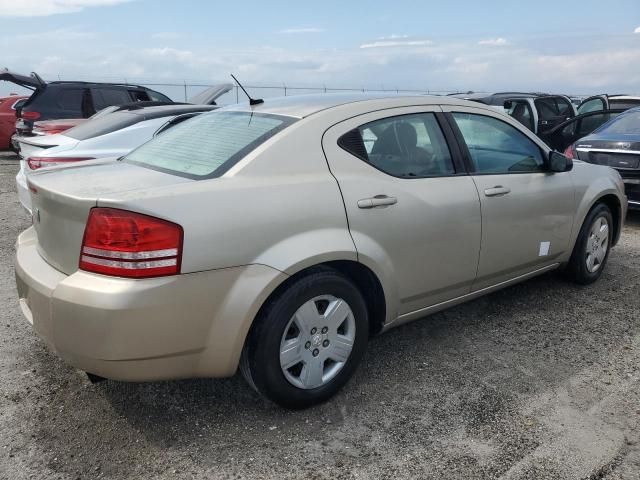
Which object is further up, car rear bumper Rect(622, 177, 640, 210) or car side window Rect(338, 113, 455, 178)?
car side window Rect(338, 113, 455, 178)

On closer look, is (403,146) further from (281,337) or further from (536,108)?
(536,108)

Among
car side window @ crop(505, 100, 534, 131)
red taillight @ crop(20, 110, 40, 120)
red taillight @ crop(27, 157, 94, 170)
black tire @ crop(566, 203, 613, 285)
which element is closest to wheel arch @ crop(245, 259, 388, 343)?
black tire @ crop(566, 203, 613, 285)

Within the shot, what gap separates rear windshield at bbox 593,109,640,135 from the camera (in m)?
7.50

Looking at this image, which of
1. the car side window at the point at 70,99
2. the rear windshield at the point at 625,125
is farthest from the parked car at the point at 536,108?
the car side window at the point at 70,99

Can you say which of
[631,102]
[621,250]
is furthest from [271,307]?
[631,102]

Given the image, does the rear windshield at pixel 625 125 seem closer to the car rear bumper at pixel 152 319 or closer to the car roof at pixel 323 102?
the car roof at pixel 323 102

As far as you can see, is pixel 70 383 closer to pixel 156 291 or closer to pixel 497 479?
pixel 156 291

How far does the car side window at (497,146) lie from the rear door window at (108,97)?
931 centimetres

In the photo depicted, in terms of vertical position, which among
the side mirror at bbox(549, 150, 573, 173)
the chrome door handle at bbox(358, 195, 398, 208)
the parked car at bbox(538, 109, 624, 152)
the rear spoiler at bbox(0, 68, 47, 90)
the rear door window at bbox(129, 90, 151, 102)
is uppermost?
the rear spoiler at bbox(0, 68, 47, 90)

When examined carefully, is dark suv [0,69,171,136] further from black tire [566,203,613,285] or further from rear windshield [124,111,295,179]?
black tire [566,203,613,285]

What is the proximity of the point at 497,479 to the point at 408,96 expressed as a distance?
223 cm

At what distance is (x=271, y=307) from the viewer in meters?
2.65

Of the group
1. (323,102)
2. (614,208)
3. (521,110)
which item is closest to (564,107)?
(521,110)

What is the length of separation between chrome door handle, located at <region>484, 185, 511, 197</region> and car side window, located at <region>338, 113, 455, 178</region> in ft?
0.91
